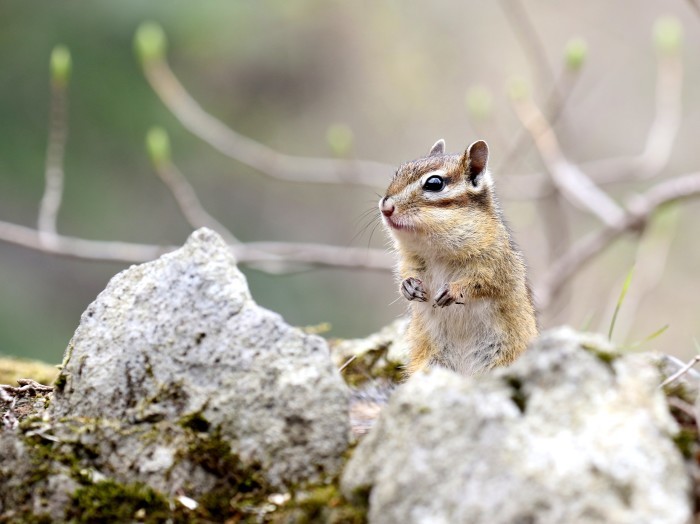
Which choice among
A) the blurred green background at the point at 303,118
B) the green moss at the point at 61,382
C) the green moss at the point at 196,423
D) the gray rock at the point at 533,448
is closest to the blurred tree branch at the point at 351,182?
the blurred green background at the point at 303,118

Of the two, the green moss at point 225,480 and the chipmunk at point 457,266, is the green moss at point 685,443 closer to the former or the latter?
the green moss at point 225,480

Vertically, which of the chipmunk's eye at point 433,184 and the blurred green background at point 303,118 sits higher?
the blurred green background at point 303,118

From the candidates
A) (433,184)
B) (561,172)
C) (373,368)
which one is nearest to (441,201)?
(433,184)

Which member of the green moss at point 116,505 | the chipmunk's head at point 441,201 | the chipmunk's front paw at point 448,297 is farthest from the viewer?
the chipmunk's head at point 441,201

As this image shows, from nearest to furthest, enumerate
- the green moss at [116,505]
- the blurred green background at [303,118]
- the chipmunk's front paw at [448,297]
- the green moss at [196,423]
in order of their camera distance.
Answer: the green moss at [116,505]
the green moss at [196,423]
the chipmunk's front paw at [448,297]
the blurred green background at [303,118]

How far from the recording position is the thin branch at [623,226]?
5117mm

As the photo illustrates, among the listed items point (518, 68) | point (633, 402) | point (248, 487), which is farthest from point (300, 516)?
point (518, 68)

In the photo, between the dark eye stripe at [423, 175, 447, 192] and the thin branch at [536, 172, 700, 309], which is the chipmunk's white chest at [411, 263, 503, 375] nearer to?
the dark eye stripe at [423, 175, 447, 192]

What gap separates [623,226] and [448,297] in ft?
9.00

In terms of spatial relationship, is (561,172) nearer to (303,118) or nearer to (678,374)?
(678,374)

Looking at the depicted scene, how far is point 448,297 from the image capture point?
2941mm

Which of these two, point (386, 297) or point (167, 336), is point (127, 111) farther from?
point (167, 336)

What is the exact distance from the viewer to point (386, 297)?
11.6 meters

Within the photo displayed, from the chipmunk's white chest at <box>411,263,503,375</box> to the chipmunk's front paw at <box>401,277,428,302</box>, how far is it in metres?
0.04
